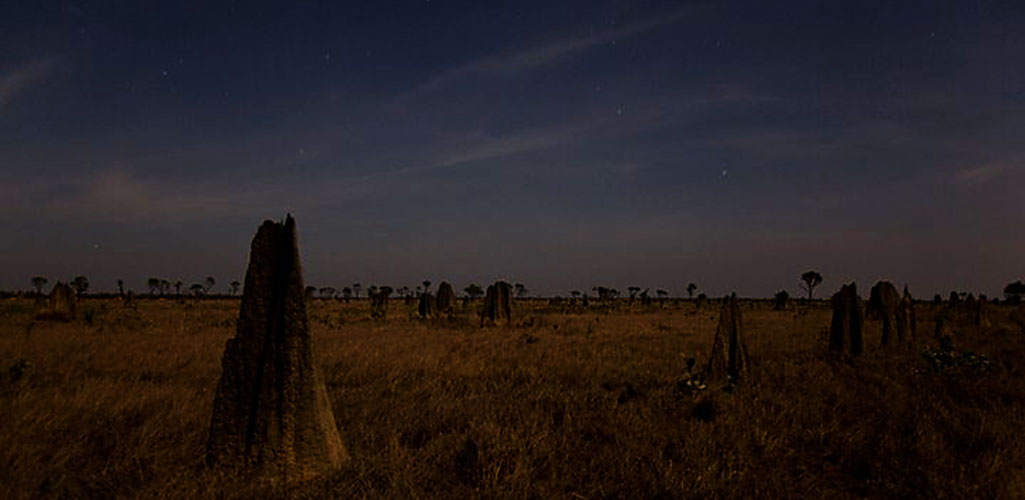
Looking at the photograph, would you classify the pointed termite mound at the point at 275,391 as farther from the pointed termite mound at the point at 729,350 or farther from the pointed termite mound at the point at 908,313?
the pointed termite mound at the point at 908,313

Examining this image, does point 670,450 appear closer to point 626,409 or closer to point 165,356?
point 626,409

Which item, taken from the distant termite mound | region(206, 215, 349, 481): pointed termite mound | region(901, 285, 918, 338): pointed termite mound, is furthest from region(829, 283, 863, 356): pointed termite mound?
the distant termite mound

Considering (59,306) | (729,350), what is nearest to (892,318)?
(729,350)

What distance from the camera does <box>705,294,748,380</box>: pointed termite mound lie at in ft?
35.2

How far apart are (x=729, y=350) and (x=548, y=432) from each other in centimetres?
598

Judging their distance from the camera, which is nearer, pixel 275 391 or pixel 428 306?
pixel 275 391

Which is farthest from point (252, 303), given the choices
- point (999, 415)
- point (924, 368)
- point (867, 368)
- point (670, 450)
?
point (924, 368)

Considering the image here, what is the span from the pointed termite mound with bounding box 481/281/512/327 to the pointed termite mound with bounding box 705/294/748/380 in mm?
17490

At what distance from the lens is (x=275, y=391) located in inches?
198

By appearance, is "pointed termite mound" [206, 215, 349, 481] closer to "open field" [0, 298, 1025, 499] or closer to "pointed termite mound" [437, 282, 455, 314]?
"open field" [0, 298, 1025, 499]

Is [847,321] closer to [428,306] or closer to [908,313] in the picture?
[908,313]

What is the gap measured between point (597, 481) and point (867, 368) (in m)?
10.1

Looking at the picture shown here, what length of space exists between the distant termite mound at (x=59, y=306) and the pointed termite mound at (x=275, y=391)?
925 inches

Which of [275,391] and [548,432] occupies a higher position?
[275,391]
